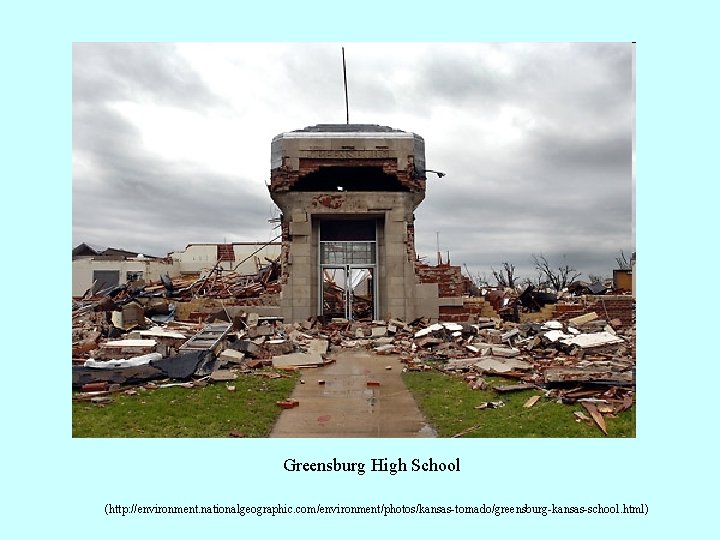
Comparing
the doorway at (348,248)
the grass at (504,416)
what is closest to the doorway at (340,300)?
the doorway at (348,248)

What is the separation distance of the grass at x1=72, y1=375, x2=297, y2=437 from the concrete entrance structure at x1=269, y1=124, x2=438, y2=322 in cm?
922

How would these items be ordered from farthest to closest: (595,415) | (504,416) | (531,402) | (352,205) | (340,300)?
1. (340,300)
2. (352,205)
3. (531,402)
4. (504,416)
5. (595,415)

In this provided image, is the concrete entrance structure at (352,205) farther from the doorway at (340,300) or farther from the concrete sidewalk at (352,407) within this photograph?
the concrete sidewalk at (352,407)

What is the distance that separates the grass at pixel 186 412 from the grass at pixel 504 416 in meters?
2.65

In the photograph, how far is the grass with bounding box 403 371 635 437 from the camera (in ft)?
26.2

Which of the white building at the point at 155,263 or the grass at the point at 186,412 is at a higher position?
the white building at the point at 155,263

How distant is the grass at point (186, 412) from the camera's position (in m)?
8.15

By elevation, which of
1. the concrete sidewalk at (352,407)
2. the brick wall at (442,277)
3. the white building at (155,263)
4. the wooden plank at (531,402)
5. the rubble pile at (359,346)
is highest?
the white building at (155,263)

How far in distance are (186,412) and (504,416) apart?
16.8 feet

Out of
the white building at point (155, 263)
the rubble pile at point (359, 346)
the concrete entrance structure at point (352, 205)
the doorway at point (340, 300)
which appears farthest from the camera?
the white building at point (155, 263)

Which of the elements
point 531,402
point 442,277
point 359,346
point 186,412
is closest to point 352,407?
point 186,412

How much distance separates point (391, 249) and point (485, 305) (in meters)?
4.28

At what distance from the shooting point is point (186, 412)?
9094mm

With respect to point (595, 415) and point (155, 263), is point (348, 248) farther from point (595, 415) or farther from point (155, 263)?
point (155, 263)
